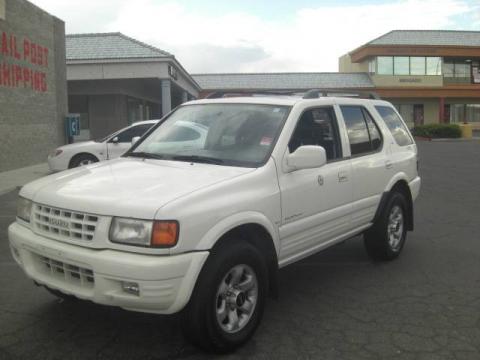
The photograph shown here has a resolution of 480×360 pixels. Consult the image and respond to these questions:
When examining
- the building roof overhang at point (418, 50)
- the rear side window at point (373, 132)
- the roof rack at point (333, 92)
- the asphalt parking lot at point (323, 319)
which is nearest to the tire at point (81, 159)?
the asphalt parking lot at point (323, 319)

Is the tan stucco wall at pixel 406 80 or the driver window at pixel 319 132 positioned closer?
the driver window at pixel 319 132

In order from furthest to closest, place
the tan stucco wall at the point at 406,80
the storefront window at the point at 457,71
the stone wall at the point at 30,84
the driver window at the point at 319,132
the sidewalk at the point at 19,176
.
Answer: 1. the storefront window at the point at 457,71
2. the tan stucco wall at the point at 406,80
3. the stone wall at the point at 30,84
4. the sidewalk at the point at 19,176
5. the driver window at the point at 319,132

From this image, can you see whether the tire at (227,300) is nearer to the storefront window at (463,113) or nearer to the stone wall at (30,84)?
the stone wall at (30,84)

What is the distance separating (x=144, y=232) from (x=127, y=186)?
491mm

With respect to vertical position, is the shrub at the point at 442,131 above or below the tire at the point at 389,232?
above

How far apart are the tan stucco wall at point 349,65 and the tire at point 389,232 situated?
45.3 m

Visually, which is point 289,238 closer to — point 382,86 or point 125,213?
point 125,213

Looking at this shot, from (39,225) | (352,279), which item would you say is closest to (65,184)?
(39,225)

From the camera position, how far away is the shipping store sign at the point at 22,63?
14016 millimetres

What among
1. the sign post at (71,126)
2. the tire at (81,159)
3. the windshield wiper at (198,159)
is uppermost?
the sign post at (71,126)

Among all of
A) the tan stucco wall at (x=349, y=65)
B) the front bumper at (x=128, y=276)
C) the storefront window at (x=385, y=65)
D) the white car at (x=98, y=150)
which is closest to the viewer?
the front bumper at (x=128, y=276)

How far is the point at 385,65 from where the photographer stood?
153 feet

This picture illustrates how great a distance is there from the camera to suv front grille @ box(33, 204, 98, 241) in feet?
10.8

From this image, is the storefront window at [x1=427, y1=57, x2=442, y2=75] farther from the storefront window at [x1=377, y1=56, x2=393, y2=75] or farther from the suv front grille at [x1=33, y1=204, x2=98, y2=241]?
the suv front grille at [x1=33, y1=204, x2=98, y2=241]
